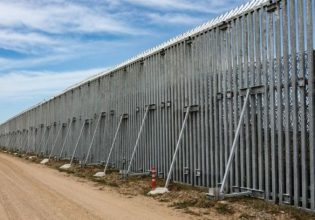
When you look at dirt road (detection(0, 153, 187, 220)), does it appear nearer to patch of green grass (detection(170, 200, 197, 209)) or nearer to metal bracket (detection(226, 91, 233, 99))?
patch of green grass (detection(170, 200, 197, 209))

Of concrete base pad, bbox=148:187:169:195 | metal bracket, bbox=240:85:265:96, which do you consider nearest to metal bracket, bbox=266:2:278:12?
metal bracket, bbox=240:85:265:96

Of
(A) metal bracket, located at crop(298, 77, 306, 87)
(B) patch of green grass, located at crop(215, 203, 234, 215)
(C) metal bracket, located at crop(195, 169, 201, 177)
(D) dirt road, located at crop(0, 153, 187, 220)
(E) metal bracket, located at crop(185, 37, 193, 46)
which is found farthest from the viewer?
(E) metal bracket, located at crop(185, 37, 193, 46)

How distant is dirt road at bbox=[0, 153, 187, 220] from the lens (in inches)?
495

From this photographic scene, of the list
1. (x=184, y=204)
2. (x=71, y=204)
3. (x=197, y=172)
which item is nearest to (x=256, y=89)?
(x=184, y=204)

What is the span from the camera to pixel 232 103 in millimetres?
15227

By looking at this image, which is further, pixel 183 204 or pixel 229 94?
pixel 229 94

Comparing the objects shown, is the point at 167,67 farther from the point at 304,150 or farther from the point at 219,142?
the point at 304,150

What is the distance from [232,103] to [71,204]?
5960 millimetres

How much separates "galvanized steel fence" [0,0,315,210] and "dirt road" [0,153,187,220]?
2877mm

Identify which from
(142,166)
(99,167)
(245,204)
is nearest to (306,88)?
(245,204)

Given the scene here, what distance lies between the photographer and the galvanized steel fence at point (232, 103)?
12.2 metres

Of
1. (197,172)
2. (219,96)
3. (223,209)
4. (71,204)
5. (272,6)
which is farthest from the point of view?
(197,172)

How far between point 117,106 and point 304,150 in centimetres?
1647

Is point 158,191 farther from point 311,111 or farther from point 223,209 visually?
point 311,111
